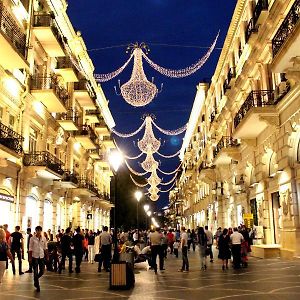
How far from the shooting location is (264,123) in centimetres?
2245

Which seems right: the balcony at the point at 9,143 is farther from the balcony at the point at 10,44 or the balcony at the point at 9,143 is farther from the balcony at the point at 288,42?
the balcony at the point at 288,42

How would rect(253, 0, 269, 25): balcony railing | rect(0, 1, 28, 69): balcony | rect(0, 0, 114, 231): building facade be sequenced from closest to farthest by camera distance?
rect(0, 1, 28, 69): balcony → rect(253, 0, 269, 25): balcony railing → rect(0, 0, 114, 231): building facade

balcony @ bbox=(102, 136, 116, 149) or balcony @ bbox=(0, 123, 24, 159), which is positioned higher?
balcony @ bbox=(102, 136, 116, 149)

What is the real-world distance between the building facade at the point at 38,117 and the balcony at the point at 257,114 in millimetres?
11063

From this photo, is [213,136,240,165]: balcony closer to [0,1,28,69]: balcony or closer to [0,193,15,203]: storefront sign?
[0,193,15,203]: storefront sign

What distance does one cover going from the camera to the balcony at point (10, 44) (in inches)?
768

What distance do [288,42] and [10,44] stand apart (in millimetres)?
11721

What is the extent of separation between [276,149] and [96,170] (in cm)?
3457

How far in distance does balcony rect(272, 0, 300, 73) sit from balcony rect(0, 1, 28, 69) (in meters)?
11.2

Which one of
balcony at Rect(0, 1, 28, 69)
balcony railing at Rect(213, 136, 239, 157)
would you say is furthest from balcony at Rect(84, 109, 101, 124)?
balcony at Rect(0, 1, 28, 69)

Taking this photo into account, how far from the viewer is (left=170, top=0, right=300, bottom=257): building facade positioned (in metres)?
18.3

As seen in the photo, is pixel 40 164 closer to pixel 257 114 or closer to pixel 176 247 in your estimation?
pixel 176 247

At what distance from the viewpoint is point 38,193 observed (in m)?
27.7

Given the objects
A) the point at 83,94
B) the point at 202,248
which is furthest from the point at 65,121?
the point at 202,248
